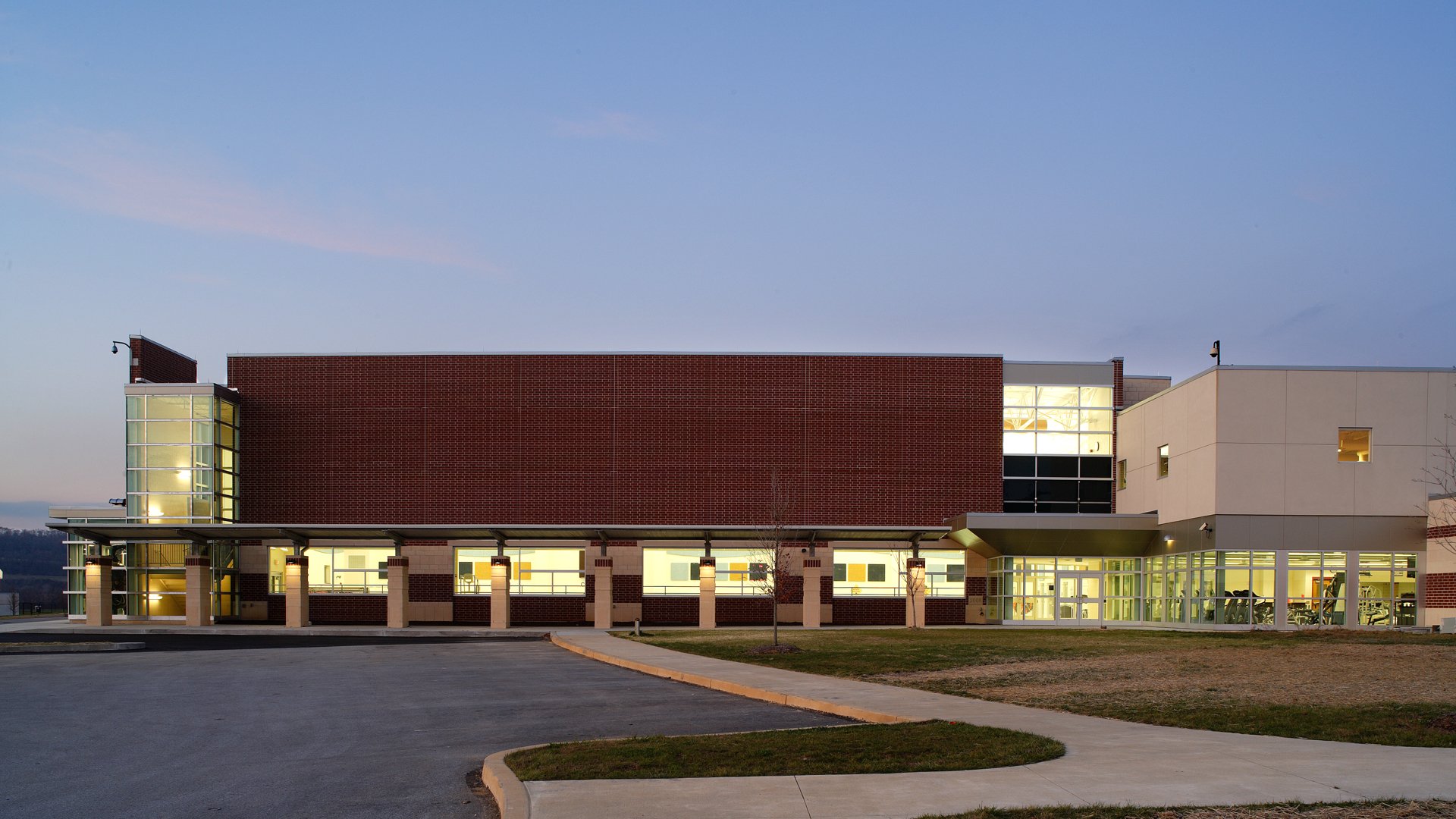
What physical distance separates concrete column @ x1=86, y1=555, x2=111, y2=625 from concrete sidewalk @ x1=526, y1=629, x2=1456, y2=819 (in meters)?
43.4

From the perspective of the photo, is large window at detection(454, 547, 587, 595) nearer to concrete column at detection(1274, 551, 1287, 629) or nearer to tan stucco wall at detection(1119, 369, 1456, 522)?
tan stucco wall at detection(1119, 369, 1456, 522)

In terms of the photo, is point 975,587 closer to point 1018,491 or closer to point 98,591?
point 1018,491

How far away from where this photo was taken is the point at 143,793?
37.9 ft

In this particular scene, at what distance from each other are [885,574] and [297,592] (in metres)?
24.0

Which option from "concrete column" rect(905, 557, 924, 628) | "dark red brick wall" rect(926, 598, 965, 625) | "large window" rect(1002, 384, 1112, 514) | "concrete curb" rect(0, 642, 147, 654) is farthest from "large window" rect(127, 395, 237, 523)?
"large window" rect(1002, 384, 1112, 514)

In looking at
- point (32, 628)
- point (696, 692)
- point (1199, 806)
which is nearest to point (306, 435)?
point (32, 628)

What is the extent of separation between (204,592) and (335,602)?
542 centimetres

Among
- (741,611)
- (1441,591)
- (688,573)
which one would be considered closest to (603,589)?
(688,573)

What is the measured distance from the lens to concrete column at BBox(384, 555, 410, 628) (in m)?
46.9

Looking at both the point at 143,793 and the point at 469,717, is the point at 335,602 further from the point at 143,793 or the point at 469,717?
the point at 143,793

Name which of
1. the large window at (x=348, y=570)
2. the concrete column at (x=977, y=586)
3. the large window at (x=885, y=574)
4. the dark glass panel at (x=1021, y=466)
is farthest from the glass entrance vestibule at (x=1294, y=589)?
the large window at (x=348, y=570)

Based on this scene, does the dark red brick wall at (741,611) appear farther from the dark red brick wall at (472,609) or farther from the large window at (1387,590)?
the large window at (1387,590)

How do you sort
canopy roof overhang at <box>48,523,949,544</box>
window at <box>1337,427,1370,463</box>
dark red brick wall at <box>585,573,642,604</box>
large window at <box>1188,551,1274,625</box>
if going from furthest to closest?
dark red brick wall at <box>585,573,642,604</box> → canopy roof overhang at <box>48,523,949,544</box> → large window at <box>1188,551,1274,625</box> → window at <box>1337,427,1370,463</box>

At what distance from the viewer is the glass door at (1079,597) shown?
49.2 metres
